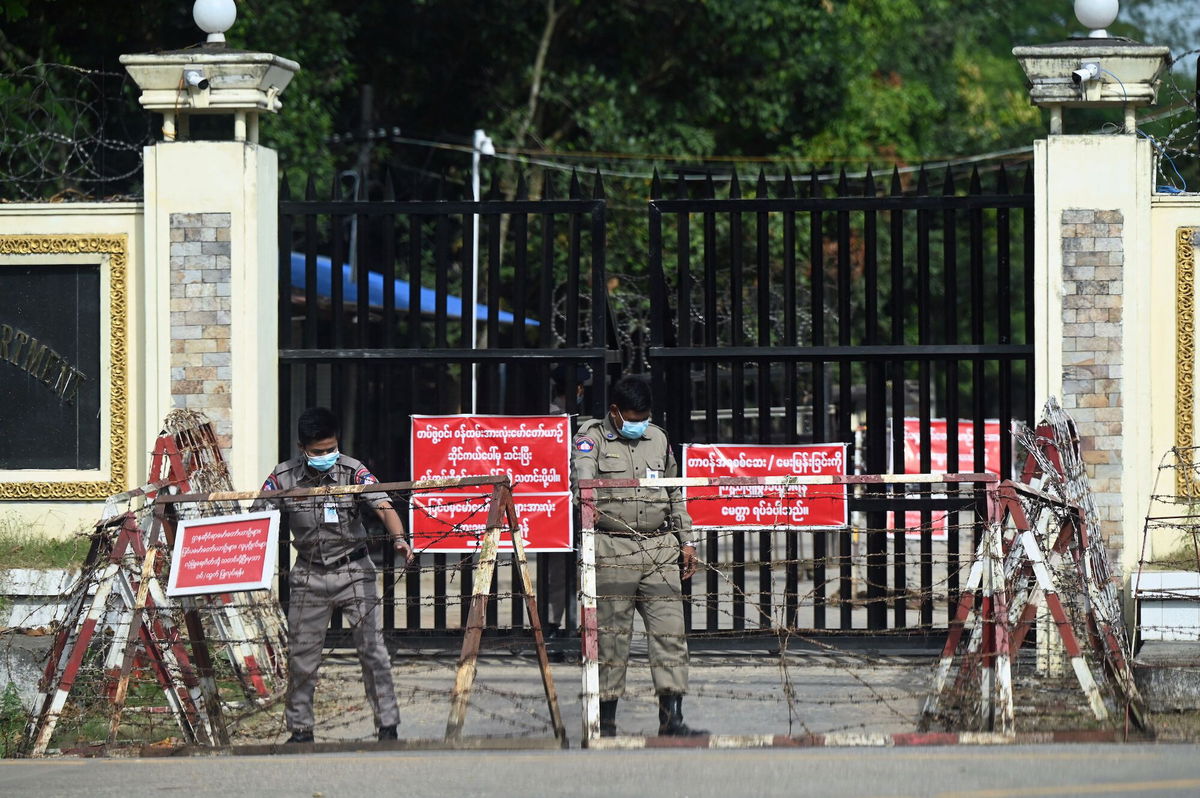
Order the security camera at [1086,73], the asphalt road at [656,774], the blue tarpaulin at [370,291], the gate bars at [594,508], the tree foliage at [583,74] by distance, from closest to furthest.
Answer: the asphalt road at [656,774] < the gate bars at [594,508] < the security camera at [1086,73] < the blue tarpaulin at [370,291] < the tree foliage at [583,74]

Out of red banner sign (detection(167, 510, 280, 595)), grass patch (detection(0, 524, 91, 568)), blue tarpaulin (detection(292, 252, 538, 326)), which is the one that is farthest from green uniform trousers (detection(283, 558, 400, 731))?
→ blue tarpaulin (detection(292, 252, 538, 326))

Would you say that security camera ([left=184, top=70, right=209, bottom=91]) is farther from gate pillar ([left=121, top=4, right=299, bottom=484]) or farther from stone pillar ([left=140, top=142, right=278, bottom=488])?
stone pillar ([left=140, top=142, right=278, bottom=488])

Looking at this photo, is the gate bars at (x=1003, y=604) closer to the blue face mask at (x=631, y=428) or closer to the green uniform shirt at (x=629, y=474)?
the green uniform shirt at (x=629, y=474)

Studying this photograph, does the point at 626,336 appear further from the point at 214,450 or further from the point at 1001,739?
the point at 1001,739

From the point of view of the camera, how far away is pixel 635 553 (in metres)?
7.50

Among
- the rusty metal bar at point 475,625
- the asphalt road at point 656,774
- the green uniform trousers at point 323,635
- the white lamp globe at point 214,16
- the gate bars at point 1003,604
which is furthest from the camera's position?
the white lamp globe at point 214,16

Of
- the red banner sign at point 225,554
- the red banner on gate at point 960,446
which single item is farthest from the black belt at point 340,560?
the red banner on gate at point 960,446

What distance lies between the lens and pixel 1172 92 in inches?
352

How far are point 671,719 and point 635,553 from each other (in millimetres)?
786

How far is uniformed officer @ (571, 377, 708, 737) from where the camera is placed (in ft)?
24.3

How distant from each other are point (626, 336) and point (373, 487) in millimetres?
4543

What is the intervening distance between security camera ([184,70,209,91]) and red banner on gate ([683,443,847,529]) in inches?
138

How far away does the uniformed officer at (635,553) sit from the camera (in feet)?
24.3

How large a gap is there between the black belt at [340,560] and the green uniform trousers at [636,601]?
1.11 metres
